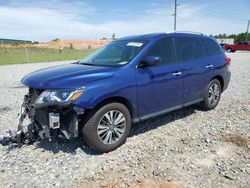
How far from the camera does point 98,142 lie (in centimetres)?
371

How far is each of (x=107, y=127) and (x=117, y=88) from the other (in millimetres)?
627

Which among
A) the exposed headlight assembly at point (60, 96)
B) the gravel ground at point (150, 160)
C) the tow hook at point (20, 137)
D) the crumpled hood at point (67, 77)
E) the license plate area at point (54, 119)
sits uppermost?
the crumpled hood at point (67, 77)

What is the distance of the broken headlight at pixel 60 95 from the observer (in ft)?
11.1

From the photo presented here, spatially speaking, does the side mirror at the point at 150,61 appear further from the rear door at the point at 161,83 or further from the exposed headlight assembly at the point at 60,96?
the exposed headlight assembly at the point at 60,96

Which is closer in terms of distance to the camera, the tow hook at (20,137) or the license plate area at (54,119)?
the license plate area at (54,119)

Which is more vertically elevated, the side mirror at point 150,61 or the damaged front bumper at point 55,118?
the side mirror at point 150,61

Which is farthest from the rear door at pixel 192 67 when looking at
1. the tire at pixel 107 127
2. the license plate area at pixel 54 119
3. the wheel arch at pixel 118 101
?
the license plate area at pixel 54 119

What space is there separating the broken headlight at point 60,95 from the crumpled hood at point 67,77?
70mm

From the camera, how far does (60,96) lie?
3.41 meters

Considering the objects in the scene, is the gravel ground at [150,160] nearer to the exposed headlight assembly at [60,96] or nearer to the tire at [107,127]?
the tire at [107,127]

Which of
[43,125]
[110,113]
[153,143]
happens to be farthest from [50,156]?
[153,143]

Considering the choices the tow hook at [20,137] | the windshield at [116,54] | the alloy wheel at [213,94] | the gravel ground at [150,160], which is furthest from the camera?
the alloy wheel at [213,94]

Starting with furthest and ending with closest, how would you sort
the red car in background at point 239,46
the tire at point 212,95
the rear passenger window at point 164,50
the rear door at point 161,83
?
the red car in background at point 239,46 < the tire at point 212,95 < the rear passenger window at point 164,50 < the rear door at point 161,83

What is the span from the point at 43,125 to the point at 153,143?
1.81 metres
